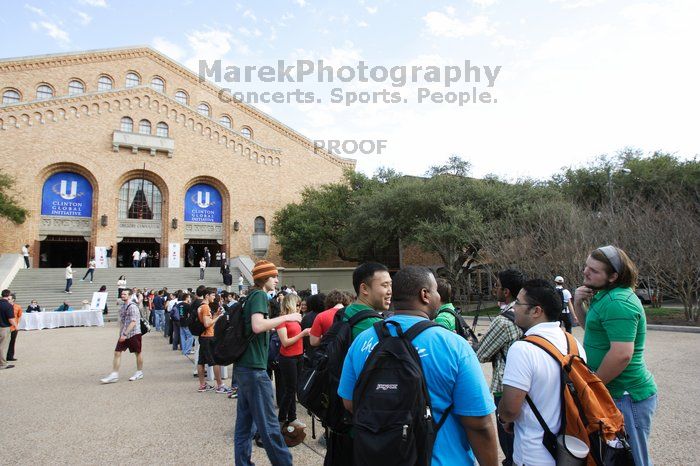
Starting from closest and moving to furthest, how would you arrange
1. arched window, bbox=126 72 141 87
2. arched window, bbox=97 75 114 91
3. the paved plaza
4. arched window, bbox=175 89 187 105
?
the paved plaza < arched window, bbox=97 75 114 91 < arched window, bbox=126 72 141 87 < arched window, bbox=175 89 187 105

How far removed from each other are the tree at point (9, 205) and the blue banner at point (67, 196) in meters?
2.28

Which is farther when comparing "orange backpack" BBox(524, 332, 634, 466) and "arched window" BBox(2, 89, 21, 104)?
"arched window" BBox(2, 89, 21, 104)

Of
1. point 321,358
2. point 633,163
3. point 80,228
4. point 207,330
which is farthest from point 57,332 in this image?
point 633,163

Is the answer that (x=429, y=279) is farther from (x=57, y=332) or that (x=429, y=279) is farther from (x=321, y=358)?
(x=57, y=332)

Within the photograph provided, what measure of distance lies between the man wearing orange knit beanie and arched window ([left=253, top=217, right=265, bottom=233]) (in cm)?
3070

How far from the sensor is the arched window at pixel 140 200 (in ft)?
101

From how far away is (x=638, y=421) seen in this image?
8.93 ft

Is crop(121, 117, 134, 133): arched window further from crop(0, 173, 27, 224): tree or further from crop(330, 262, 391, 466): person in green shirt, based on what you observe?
crop(330, 262, 391, 466): person in green shirt

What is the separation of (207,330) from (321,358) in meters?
5.57

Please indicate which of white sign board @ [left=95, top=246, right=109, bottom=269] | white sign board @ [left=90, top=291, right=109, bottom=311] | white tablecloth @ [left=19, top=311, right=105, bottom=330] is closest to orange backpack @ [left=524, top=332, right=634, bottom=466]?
white tablecloth @ [left=19, top=311, right=105, bottom=330]

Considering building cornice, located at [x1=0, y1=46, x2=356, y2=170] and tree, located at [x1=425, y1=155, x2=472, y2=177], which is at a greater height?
building cornice, located at [x1=0, y1=46, x2=356, y2=170]

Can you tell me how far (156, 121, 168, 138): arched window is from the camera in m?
31.5

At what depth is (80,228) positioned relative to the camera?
29.4 meters

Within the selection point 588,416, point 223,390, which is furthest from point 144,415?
point 588,416
